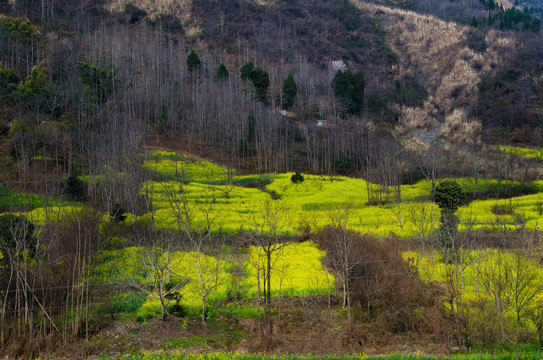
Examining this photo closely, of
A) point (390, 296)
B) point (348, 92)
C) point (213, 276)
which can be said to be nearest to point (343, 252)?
point (390, 296)

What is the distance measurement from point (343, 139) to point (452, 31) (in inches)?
3601

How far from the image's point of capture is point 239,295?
2511 centimetres

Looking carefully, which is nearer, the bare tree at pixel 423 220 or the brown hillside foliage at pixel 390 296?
the brown hillside foliage at pixel 390 296

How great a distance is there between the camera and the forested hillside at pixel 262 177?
→ 69.4 ft

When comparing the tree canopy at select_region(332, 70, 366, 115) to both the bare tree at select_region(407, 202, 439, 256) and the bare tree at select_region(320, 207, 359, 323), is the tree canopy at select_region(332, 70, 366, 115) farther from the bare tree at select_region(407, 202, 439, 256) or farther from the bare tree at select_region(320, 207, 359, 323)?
the bare tree at select_region(320, 207, 359, 323)

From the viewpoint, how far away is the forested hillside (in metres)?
21.2

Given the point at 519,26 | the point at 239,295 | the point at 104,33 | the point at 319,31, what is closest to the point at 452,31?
the point at 519,26

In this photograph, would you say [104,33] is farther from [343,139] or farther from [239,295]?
[239,295]

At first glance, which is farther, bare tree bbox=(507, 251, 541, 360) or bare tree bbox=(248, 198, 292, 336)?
bare tree bbox=(248, 198, 292, 336)

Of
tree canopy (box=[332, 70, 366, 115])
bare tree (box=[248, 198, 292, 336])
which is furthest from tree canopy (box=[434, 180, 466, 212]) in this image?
tree canopy (box=[332, 70, 366, 115])

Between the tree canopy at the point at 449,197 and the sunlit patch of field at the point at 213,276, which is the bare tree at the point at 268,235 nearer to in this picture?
the sunlit patch of field at the point at 213,276

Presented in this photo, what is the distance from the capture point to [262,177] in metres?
56.0

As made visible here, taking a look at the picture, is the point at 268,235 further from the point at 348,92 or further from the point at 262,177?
the point at 348,92

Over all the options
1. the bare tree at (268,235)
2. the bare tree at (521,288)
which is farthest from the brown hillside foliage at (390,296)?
the bare tree at (268,235)
